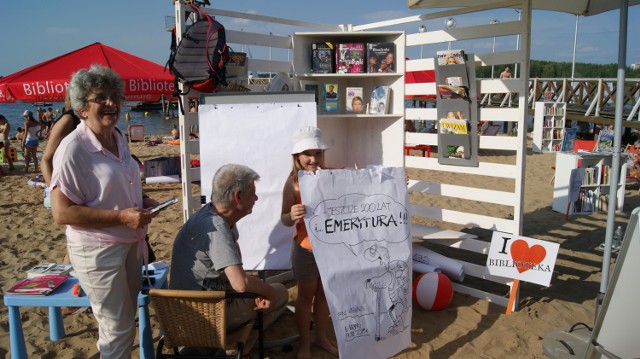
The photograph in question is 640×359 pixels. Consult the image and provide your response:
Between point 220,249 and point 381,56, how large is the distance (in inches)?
97.8

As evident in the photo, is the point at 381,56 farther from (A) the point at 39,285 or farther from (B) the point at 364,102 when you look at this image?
(A) the point at 39,285

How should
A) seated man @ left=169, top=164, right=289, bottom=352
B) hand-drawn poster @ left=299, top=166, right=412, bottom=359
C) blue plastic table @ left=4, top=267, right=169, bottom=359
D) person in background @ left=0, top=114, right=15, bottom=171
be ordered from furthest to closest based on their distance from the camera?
person in background @ left=0, top=114, right=15, bottom=171, hand-drawn poster @ left=299, top=166, right=412, bottom=359, blue plastic table @ left=4, top=267, right=169, bottom=359, seated man @ left=169, top=164, right=289, bottom=352

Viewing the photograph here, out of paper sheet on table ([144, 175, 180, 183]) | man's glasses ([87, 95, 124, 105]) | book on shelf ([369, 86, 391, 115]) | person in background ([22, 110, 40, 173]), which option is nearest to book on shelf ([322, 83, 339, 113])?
book on shelf ([369, 86, 391, 115])

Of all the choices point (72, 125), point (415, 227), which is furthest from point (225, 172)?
point (415, 227)

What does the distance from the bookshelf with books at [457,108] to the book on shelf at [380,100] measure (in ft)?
1.50

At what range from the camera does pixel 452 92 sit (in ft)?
12.9

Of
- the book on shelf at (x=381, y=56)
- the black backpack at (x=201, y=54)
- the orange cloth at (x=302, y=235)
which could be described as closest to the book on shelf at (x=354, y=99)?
the book on shelf at (x=381, y=56)

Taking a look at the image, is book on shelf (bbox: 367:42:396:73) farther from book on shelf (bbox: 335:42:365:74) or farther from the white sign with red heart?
the white sign with red heart

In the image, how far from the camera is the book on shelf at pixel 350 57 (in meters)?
4.15

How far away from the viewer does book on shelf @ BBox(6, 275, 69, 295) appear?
106 inches

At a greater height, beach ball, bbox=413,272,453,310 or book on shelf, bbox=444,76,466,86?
book on shelf, bbox=444,76,466,86

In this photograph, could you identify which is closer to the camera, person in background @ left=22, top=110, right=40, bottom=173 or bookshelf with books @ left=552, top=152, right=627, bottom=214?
bookshelf with books @ left=552, top=152, right=627, bottom=214

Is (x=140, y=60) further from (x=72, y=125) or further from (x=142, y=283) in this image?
(x=142, y=283)

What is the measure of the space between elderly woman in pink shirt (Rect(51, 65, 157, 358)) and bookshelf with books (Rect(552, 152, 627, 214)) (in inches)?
269
